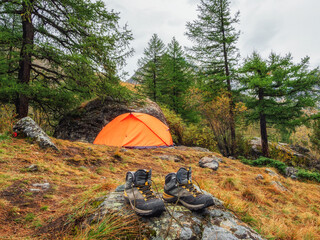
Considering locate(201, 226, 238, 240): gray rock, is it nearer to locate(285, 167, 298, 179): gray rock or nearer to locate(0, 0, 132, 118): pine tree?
locate(0, 0, 132, 118): pine tree

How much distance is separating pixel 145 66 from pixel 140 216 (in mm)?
15559

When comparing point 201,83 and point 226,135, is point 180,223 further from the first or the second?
point 201,83

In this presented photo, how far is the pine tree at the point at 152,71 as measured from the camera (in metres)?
15.8

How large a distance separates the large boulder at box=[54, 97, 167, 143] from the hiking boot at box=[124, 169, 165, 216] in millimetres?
6356

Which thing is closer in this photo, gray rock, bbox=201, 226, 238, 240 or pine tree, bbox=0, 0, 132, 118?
gray rock, bbox=201, 226, 238, 240

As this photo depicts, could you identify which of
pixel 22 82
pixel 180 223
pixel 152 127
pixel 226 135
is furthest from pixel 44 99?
pixel 226 135

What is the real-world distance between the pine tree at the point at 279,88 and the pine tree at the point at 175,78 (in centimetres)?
522

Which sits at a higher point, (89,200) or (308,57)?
(308,57)

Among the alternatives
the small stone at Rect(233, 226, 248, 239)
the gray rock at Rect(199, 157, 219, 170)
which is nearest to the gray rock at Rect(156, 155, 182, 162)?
the gray rock at Rect(199, 157, 219, 170)

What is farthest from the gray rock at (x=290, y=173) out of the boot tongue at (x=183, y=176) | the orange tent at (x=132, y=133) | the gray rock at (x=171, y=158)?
the boot tongue at (x=183, y=176)

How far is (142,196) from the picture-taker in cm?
161

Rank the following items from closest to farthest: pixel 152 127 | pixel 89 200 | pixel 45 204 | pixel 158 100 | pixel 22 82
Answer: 1. pixel 89 200
2. pixel 45 204
3. pixel 22 82
4. pixel 152 127
5. pixel 158 100

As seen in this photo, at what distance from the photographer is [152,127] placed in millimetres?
7551

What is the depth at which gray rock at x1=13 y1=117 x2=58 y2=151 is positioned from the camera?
14.0 feet
